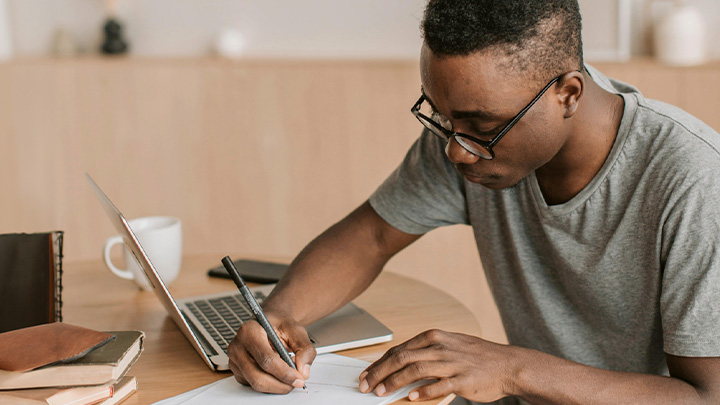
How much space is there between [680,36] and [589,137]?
58.2 inches

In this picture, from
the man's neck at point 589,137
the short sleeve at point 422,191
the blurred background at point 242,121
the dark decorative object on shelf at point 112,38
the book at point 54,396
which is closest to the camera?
the book at point 54,396

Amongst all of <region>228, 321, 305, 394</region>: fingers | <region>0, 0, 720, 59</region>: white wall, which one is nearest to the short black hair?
<region>228, 321, 305, 394</region>: fingers

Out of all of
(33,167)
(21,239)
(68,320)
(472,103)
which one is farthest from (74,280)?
(33,167)

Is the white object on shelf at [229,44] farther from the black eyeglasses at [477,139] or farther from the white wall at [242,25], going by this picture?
the black eyeglasses at [477,139]

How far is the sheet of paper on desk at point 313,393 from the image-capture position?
0.92 m

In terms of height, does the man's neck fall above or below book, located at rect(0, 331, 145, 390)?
above

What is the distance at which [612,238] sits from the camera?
3.74 ft

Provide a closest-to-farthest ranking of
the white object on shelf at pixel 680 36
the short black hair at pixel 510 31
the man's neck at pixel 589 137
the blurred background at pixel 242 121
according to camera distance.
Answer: the short black hair at pixel 510 31 < the man's neck at pixel 589 137 < the white object on shelf at pixel 680 36 < the blurred background at pixel 242 121

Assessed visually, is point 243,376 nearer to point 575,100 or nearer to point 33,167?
point 575,100

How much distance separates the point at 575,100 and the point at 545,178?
7.3 inches

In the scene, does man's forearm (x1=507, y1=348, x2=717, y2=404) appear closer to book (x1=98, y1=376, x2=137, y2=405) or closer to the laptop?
the laptop

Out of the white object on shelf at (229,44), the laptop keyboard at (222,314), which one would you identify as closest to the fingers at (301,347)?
the laptop keyboard at (222,314)

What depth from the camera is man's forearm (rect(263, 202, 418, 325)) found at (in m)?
1.21

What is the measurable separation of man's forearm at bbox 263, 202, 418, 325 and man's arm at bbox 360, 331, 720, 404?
0.27 m
